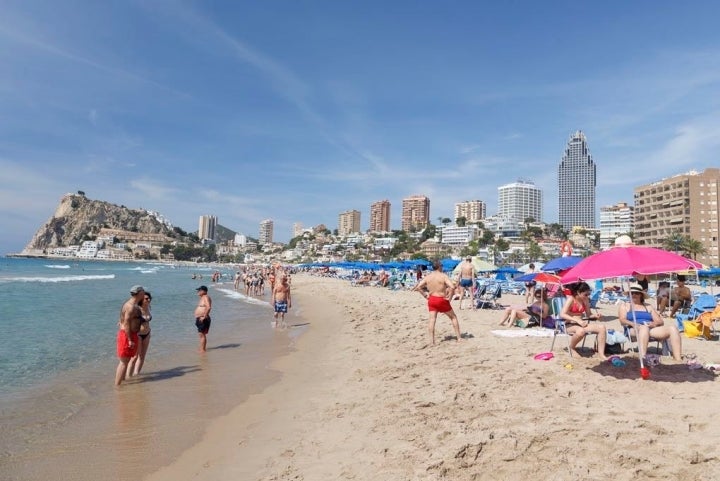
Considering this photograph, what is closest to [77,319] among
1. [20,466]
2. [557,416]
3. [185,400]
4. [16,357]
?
[16,357]

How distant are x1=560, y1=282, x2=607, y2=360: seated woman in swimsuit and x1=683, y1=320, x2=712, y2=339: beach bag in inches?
111

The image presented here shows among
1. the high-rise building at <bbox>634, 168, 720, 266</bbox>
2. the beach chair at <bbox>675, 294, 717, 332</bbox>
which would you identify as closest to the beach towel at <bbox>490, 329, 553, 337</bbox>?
the beach chair at <bbox>675, 294, 717, 332</bbox>

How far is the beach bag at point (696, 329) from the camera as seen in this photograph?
303 inches

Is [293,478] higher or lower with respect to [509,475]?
lower

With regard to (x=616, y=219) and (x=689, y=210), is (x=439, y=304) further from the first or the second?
(x=616, y=219)

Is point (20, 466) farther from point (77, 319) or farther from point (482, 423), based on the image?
point (77, 319)

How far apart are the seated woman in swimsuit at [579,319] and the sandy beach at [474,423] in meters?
0.25

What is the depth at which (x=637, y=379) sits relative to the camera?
15.4 feet

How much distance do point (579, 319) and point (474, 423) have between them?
9.44 ft

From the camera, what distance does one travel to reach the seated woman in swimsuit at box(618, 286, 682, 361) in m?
5.07

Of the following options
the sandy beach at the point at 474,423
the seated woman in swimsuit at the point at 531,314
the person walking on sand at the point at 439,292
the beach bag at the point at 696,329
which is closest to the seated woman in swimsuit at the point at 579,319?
the sandy beach at the point at 474,423

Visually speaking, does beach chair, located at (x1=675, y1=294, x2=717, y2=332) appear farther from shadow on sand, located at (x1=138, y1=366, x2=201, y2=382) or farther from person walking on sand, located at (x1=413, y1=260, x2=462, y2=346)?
shadow on sand, located at (x1=138, y1=366, x2=201, y2=382)

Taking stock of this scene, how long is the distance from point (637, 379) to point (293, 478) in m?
3.74

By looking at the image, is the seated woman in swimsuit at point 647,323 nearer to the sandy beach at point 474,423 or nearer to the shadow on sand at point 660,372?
the shadow on sand at point 660,372
